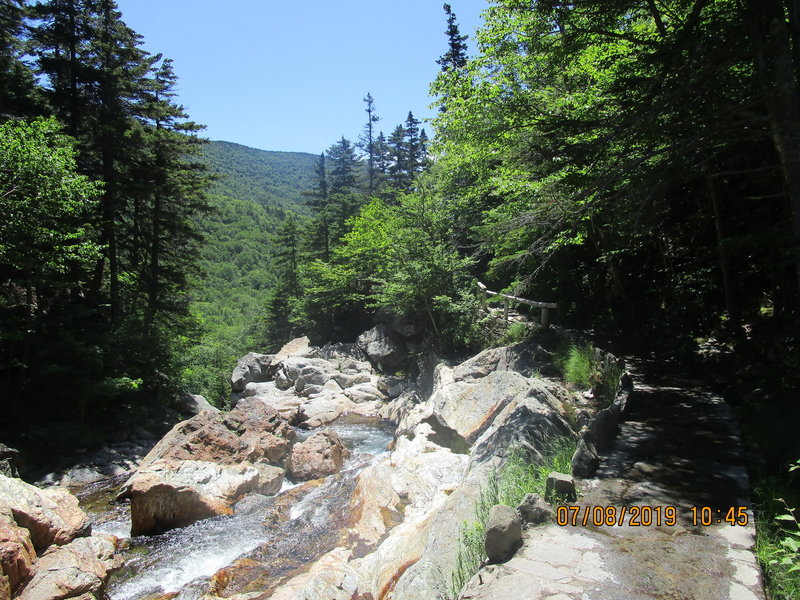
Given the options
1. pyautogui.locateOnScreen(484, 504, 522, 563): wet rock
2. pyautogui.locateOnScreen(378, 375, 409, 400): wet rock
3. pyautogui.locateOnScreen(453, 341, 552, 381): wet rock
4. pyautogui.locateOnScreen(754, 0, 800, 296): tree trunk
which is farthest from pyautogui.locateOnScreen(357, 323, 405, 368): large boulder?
pyautogui.locateOnScreen(484, 504, 522, 563): wet rock

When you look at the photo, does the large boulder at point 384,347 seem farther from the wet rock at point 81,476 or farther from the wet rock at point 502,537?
the wet rock at point 502,537

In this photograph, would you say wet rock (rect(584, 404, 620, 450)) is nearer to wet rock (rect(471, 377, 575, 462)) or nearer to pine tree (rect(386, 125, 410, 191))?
wet rock (rect(471, 377, 575, 462))

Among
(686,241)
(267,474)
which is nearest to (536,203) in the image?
(686,241)

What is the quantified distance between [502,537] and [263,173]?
15629cm

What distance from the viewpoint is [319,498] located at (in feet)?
32.2

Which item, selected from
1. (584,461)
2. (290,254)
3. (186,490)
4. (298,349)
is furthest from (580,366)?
(290,254)

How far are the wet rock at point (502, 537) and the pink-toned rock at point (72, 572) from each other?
562 centimetres

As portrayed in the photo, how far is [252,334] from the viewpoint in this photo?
49031mm

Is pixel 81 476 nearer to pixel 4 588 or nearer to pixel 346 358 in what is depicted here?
pixel 4 588

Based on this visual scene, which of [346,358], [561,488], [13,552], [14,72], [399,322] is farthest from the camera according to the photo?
[346,358]

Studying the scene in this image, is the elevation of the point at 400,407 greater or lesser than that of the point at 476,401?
lesser

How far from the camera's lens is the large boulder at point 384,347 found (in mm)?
23000

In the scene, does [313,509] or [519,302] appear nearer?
[313,509]

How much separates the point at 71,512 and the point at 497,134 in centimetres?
977
